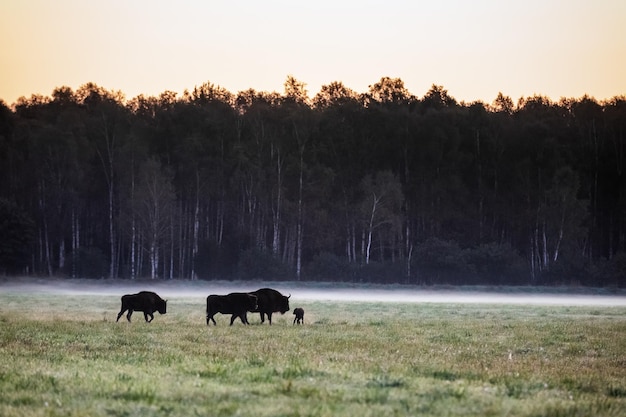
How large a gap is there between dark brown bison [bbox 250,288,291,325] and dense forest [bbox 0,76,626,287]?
45.4 metres

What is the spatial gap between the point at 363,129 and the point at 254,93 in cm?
1860

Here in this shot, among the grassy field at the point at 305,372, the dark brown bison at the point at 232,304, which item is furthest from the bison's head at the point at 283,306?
the grassy field at the point at 305,372

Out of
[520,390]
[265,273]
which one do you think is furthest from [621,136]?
[520,390]

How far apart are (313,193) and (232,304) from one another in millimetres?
55747

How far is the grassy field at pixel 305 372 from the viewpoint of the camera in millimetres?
11508

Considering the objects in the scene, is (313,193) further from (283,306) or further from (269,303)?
(269,303)

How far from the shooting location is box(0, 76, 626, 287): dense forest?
7956cm

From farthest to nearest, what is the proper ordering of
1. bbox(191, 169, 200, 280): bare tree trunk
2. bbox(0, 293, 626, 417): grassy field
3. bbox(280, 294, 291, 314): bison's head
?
bbox(191, 169, 200, 280): bare tree trunk < bbox(280, 294, 291, 314): bison's head < bbox(0, 293, 626, 417): grassy field

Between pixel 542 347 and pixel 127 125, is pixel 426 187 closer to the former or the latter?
pixel 127 125

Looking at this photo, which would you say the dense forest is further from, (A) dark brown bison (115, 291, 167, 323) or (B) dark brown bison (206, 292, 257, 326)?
(B) dark brown bison (206, 292, 257, 326)

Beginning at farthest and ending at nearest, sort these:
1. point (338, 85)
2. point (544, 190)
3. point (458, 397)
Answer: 1. point (338, 85)
2. point (544, 190)
3. point (458, 397)

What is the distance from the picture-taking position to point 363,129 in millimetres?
92312

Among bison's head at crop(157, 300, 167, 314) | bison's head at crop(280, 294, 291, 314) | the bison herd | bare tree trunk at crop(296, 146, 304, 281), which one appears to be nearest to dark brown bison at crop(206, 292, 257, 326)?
the bison herd

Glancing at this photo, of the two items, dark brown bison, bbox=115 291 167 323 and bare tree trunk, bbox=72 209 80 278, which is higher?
bare tree trunk, bbox=72 209 80 278
